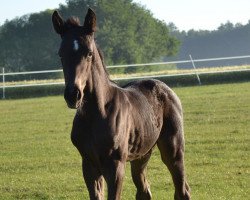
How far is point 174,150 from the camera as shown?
6730mm

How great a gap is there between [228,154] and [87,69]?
20.3 ft

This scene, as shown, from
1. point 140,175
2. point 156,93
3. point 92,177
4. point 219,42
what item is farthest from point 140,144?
point 219,42

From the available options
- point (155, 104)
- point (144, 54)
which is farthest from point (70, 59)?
point (144, 54)

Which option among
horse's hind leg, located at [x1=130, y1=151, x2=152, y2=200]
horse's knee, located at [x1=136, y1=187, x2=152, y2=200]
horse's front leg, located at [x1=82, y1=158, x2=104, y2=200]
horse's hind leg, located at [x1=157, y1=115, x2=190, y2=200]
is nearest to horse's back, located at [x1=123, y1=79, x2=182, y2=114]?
horse's hind leg, located at [x1=157, y1=115, x2=190, y2=200]

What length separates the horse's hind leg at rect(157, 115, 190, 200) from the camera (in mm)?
6695

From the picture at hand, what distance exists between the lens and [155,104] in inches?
262

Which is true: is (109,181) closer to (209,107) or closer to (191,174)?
(191,174)

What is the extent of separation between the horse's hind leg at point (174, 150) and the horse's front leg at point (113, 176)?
1.36 metres

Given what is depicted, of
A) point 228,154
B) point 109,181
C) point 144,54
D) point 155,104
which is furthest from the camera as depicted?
point 144,54

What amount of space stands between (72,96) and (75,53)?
42 cm

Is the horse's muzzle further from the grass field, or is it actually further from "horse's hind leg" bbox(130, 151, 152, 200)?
the grass field

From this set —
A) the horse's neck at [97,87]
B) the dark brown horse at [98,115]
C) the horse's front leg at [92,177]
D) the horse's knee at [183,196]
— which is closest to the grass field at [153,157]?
the horse's knee at [183,196]

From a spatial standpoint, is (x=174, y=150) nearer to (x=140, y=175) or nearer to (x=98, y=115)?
(x=140, y=175)

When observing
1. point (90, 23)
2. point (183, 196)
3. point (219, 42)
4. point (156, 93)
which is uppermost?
point (90, 23)
